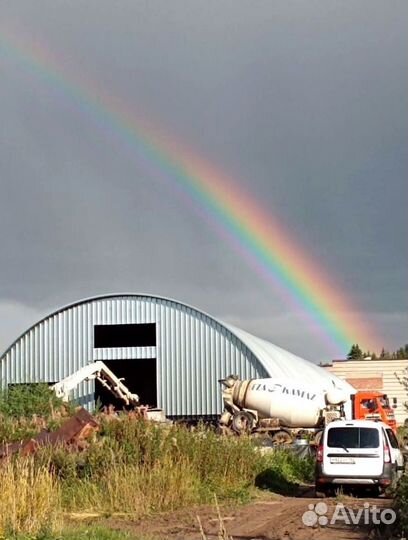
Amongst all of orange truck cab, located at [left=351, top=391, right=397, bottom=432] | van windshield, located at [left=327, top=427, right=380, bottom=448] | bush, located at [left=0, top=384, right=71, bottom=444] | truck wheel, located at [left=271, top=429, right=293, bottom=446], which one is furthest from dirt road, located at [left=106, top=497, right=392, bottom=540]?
orange truck cab, located at [left=351, top=391, right=397, bottom=432]

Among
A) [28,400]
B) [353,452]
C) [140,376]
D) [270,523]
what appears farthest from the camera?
[140,376]

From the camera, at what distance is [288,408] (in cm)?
3406

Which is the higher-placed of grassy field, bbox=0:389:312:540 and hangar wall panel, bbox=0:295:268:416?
hangar wall panel, bbox=0:295:268:416

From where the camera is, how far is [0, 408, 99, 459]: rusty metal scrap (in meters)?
18.9

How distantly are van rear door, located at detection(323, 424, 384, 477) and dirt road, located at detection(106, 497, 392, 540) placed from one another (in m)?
1.10

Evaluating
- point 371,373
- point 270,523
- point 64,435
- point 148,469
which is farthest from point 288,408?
point 371,373

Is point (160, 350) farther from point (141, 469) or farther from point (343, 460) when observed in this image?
point (141, 469)

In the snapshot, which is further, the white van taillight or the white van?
the white van taillight

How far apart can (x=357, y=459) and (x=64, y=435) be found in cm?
661

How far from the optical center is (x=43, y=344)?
135 feet

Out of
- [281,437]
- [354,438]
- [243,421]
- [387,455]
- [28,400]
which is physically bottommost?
[281,437]

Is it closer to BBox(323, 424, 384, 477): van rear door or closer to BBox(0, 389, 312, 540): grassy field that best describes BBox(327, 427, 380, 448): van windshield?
BBox(323, 424, 384, 477): van rear door

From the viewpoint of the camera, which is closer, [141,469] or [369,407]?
[141,469]

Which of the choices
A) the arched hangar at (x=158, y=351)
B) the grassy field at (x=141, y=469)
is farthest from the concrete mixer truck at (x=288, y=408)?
the grassy field at (x=141, y=469)
